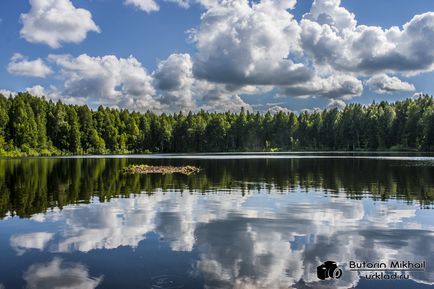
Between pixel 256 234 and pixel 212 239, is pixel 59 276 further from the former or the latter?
pixel 256 234

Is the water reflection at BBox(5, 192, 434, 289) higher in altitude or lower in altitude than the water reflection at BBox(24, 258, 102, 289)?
higher

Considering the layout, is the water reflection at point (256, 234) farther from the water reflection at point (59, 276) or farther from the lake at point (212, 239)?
the water reflection at point (59, 276)

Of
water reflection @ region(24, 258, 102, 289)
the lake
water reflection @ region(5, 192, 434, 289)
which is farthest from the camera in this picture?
water reflection @ region(5, 192, 434, 289)

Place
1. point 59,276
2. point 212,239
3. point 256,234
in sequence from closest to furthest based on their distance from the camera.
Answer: point 59,276 → point 212,239 → point 256,234

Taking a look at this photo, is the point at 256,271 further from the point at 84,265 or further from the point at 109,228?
the point at 109,228

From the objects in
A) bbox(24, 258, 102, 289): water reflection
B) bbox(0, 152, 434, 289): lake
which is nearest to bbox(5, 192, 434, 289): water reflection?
bbox(0, 152, 434, 289): lake

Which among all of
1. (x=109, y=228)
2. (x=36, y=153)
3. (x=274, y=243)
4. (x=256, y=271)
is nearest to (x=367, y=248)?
(x=274, y=243)

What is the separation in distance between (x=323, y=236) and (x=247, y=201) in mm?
12886

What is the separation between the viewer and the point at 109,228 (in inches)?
912

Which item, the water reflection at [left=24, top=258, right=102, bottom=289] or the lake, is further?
the lake

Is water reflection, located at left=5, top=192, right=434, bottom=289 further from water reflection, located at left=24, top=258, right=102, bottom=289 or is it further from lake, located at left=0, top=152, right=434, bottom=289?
water reflection, located at left=24, top=258, right=102, bottom=289

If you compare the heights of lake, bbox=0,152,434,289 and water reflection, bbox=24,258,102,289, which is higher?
lake, bbox=0,152,434,289

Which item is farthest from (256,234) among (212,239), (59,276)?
(59,276)

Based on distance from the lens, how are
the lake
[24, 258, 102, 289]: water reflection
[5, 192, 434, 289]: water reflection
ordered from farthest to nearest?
[5, 192, 434, 289]: water reflection
the lake
[24, 258, 102, 289]: water reflection
